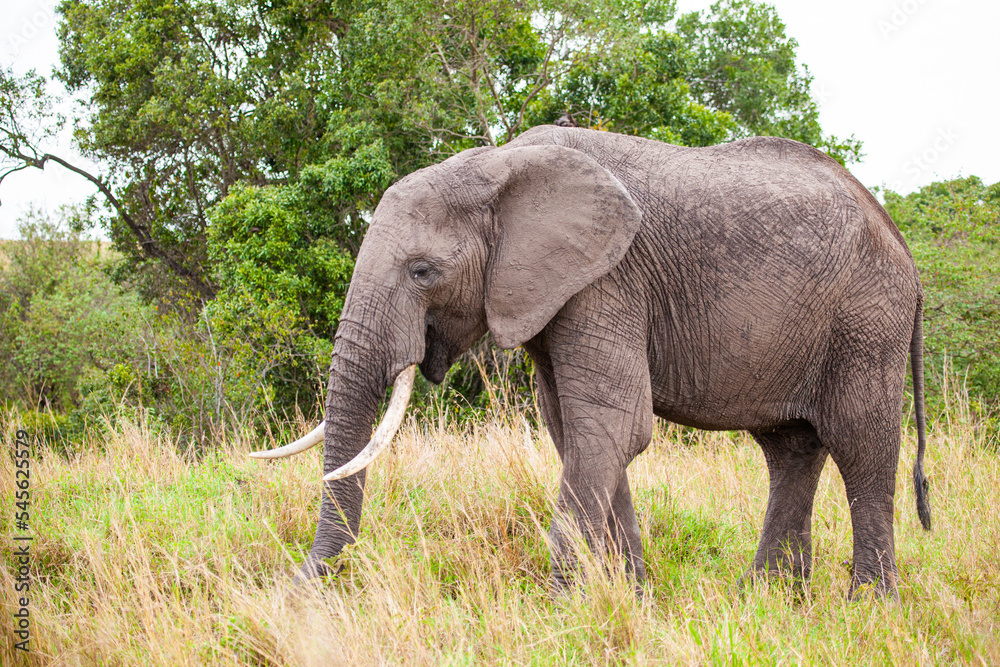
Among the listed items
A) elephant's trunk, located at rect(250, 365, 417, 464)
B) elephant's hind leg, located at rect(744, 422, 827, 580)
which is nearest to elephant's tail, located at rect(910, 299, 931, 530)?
elephant's hind leg, located at rect(744, 422, 827, 580)

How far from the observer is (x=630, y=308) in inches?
141

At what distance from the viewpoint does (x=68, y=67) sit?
1689 centimetres

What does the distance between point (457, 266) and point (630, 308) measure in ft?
2.59

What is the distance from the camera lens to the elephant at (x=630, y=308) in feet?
11.2

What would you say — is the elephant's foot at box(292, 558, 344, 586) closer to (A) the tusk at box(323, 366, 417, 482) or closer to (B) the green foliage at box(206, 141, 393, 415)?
(A) the tusk at box(323, 366, 417, 482)

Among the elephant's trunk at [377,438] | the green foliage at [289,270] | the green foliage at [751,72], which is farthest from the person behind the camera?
the green foliage at [751,72]

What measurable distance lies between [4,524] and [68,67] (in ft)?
49.4

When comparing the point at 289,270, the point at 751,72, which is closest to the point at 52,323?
the point at 289,270

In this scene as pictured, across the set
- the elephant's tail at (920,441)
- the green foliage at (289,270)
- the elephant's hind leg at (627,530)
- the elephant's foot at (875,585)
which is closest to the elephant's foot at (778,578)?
the elephant's foot at (875,585)

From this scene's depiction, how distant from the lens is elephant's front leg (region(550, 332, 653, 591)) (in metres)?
3.43

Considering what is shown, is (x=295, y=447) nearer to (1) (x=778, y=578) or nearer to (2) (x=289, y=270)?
(1) (x=778, y=578)

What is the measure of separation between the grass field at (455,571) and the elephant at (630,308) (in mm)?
306

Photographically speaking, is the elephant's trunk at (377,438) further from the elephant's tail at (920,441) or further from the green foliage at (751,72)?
the green foliage at (751,72)

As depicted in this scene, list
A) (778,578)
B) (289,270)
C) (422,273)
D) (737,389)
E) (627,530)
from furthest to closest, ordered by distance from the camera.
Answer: (289,270) → (778,578) → (627,530) → (737,389) → (422,273)
